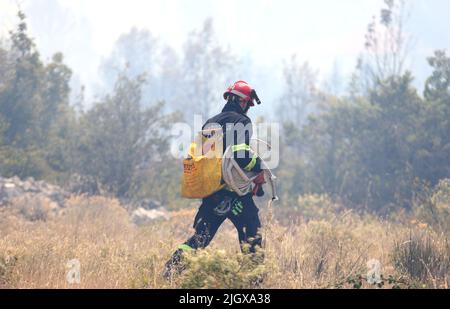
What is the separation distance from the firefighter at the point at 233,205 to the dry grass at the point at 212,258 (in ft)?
0.53

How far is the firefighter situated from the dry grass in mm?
163

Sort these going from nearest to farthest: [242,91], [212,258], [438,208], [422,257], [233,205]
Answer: [212,258]
[233,205]
[242,91]
[422,257]
[438,208]

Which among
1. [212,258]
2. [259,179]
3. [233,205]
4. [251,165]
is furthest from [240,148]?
[212,258]

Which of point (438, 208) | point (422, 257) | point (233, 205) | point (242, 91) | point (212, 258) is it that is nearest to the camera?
point (212, 258)

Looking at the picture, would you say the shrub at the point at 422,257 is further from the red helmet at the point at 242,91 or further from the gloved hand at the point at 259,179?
the red helmet at the point at 242,91

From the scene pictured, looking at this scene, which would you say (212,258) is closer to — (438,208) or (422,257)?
(422,257)

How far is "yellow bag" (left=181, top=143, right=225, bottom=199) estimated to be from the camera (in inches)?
197

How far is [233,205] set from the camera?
5164mm

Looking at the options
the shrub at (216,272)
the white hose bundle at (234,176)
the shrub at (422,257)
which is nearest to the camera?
the shrub at (216,272)

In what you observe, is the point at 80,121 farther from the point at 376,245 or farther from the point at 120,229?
the point at 376,245

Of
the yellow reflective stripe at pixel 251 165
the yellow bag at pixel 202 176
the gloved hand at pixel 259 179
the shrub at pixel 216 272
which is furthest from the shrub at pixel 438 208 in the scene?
the shrub at pixel 216 272

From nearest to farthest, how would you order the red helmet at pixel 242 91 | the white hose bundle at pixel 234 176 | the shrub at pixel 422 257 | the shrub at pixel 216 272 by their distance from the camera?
1. the shrub at pixel 216 272
2. the white hose bundle at pixel 234 176
3. the red helmet at pixel 242 91
4. the shrub at pixel 422 257

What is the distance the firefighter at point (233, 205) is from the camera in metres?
5.06

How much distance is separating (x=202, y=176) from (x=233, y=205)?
40 cm
